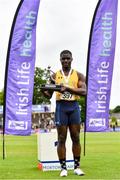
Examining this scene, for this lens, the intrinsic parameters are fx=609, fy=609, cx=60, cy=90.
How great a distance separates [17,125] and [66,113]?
5.08m

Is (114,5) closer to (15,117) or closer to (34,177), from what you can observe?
(15,117)

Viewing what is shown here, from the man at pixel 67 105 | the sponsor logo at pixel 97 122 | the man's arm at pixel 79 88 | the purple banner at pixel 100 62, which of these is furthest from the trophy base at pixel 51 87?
the sponsor logo at pixel 97 122

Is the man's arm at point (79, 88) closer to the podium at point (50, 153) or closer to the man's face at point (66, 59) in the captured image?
the man's face at point (66, 59)

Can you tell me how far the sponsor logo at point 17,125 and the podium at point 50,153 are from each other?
3.36 metres

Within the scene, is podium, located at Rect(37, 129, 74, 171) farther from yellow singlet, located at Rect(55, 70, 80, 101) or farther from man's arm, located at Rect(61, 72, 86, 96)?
man's arm, located at Rect(61, 72, 86, 96)

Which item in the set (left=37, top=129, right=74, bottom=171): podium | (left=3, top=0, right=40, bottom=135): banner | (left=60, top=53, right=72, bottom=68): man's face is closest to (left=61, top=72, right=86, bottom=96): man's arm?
(left=60, top=53, right=72, bottom=68): man's face

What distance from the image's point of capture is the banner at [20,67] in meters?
15.1

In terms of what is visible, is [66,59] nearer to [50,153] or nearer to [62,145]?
[62,145]

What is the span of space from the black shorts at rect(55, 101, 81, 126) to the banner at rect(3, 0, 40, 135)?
477 cm

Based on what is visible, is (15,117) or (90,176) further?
(15,117)

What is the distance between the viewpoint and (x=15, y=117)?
1543 centimetres

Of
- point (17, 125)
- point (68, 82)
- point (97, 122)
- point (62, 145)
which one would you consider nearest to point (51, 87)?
point (68, 82)

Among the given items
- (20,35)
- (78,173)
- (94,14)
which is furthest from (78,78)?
Result: (94,14)

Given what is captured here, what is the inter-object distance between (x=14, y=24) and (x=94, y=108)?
3078 millimetres
